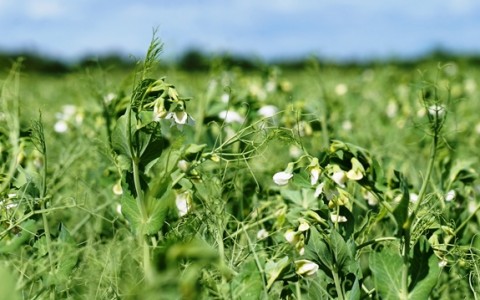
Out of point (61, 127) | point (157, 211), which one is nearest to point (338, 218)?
point (157, 211)

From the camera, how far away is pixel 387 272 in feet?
3.51

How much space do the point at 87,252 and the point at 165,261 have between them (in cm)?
60

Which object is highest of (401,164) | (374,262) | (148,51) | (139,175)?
(148,51)

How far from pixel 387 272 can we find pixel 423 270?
0.16ft

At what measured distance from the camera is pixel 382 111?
3445 millimetres

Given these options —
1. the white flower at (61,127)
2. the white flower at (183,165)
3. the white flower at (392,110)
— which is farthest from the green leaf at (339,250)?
the white flower at (392,110)

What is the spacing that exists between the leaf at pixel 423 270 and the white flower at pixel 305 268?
14 centimetres

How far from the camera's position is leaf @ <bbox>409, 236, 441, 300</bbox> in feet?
3.47

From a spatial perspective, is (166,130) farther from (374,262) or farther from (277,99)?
(277,99)

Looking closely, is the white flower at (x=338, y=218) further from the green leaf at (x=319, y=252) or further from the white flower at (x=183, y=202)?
the white flower at (x=183, y=202)

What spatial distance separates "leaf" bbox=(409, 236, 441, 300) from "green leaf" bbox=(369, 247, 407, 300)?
19 mm

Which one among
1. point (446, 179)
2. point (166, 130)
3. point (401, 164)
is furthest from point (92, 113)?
point (446, 179)

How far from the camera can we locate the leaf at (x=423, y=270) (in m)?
1.06

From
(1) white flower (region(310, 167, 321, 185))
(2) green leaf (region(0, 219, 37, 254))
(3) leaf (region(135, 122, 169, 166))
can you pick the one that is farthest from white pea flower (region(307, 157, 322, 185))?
(2) green leaf (region(0, 219, 37, 254))
